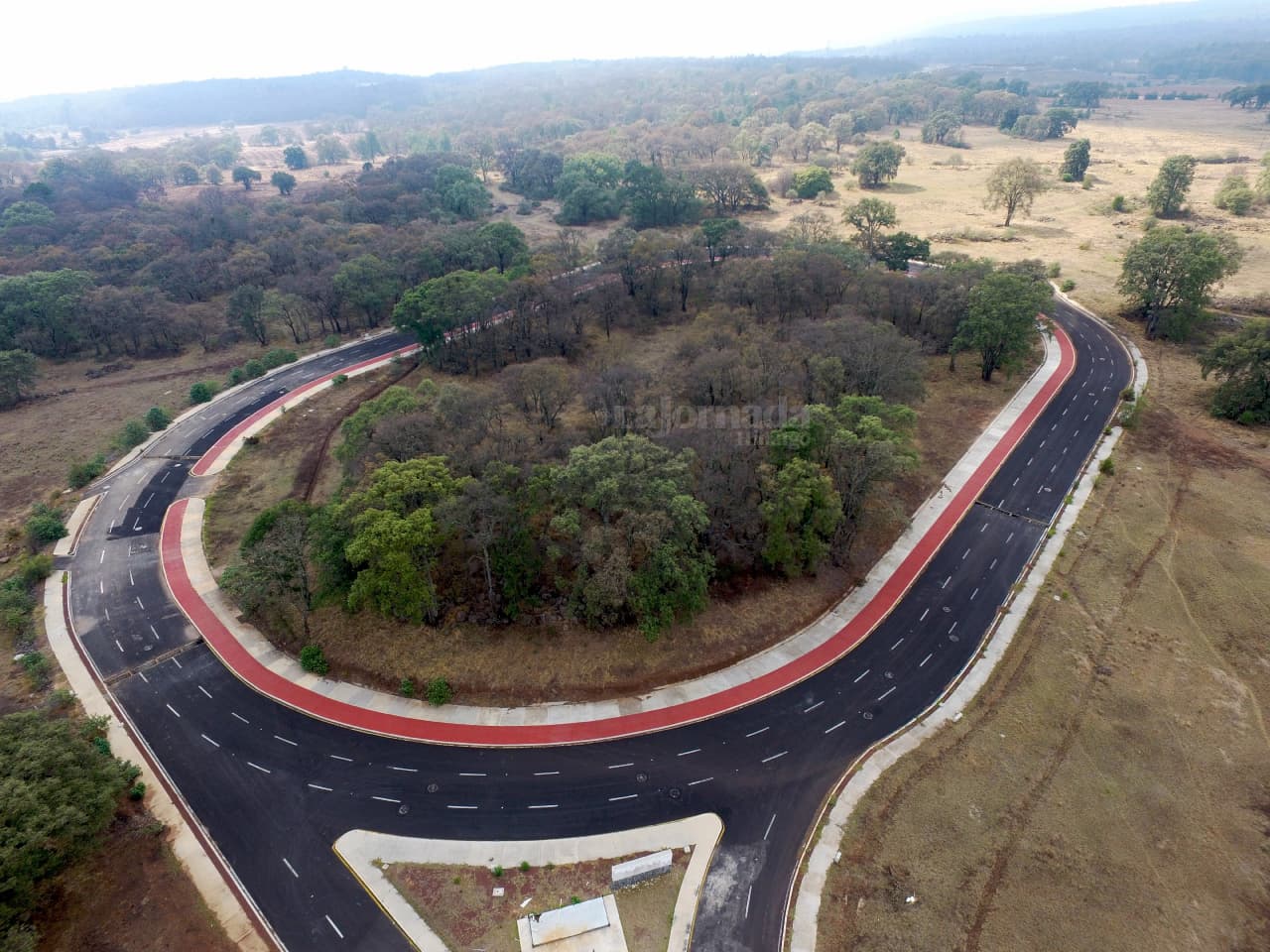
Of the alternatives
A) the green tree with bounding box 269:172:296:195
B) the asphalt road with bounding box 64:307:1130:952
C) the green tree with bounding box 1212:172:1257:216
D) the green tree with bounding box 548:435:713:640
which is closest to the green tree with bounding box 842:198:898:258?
the green tree with bounding box 1212:172:1257:216

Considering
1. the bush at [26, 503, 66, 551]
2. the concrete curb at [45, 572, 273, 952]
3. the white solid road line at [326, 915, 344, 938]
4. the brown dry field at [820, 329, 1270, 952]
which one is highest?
the bush at [26, 503, 66, 551]

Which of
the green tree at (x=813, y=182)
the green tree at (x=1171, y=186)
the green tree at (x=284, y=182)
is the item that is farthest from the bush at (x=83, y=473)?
the green tree at (x=1171, y=186)

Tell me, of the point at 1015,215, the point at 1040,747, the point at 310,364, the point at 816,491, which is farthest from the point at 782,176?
the point at 1040,747

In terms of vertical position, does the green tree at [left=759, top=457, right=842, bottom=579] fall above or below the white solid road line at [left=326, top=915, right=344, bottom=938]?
above

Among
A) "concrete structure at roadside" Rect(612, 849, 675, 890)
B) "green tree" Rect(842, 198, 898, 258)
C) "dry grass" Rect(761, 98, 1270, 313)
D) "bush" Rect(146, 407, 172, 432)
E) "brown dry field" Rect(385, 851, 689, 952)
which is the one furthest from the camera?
"green tree" Rect(842, 198, 898, 258)

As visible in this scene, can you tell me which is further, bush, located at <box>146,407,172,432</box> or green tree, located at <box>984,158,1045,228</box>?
green tree, located at <box>984,158,1045,228</box>

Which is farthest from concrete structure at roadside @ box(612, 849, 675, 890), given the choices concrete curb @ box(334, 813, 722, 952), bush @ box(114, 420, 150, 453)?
bush @ box(114, 420, 150, 453)

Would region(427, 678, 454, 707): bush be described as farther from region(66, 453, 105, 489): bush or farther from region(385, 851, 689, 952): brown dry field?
region(66, 453, 105, 489): bush

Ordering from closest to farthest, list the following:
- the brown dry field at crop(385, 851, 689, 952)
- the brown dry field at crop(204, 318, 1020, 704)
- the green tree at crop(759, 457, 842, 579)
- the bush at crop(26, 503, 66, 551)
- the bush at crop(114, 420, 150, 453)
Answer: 1. the brown dry field at crop(385, 851, 689, 952)
2. the brown dry field at crop(204, 318, 1020, 704)
3. the green tree at crop(759, 457, 842, 579)
4. the bush at crop(26, 503, 66, 551)
5. the bush at crop(114, 420, 150, 453)
